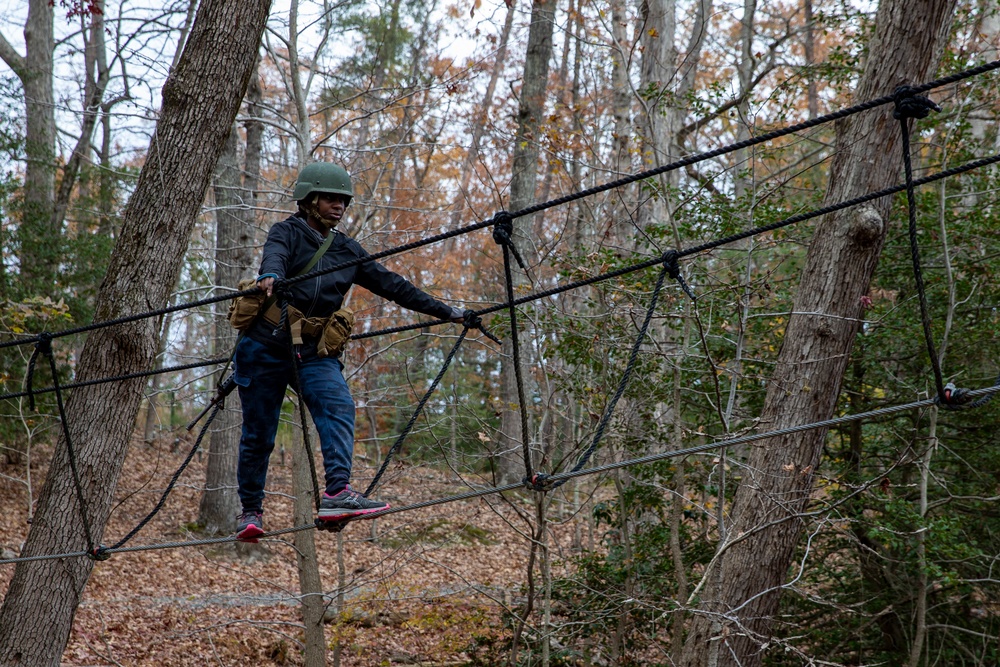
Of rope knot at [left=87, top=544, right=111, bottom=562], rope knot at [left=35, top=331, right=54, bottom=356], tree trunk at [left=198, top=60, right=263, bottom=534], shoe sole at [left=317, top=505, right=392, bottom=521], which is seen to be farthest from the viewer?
tree trunk at [left=198, top=60, right=263, bottom=534]

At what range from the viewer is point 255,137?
960cm

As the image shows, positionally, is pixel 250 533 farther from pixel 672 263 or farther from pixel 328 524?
pixel 672 263

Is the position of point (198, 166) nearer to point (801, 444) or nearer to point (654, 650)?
point (801, 444)

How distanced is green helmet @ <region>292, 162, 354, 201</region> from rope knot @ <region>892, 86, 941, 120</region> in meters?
1.90

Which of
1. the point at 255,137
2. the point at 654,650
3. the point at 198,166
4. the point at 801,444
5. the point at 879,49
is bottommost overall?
the point at 654,650

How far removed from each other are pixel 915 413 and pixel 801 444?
1633mm


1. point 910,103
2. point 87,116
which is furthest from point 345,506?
point 87,116

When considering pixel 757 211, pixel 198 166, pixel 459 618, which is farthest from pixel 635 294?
pixel 459 618

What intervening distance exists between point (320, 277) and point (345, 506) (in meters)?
0.84

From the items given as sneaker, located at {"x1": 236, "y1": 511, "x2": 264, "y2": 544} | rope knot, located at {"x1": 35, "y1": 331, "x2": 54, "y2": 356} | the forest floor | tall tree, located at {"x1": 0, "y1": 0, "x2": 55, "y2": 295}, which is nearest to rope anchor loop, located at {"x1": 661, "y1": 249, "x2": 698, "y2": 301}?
sneaker, located at {"x1": 236, "y1": 511, "x2": 264, "y2": 544}

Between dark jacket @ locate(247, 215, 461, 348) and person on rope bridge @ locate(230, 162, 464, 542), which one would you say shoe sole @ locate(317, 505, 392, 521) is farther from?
dark jacket @ locate(247, 215, 461, 348)

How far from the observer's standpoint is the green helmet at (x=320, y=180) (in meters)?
3.25

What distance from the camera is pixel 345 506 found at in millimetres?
2992

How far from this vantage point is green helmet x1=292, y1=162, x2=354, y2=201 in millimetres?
3246
